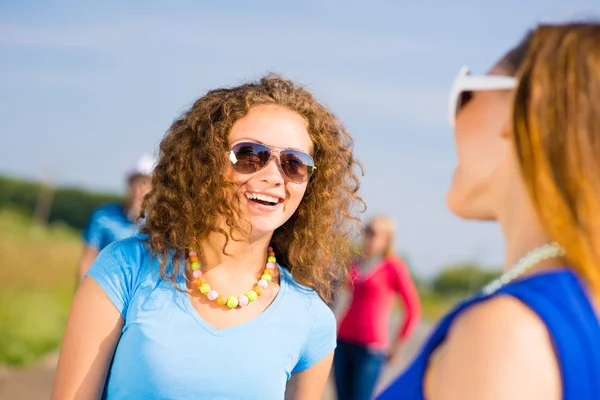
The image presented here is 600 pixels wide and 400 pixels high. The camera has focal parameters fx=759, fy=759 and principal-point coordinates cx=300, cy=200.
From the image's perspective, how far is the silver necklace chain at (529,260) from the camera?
1.21 meters

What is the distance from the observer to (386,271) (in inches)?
274

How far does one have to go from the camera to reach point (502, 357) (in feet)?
3.50

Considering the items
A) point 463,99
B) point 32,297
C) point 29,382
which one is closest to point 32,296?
point 32,297

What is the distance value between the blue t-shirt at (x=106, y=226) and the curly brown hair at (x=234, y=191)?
2688 millimetres

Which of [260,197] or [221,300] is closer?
[221,300]

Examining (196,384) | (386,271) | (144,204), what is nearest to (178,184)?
(144,204)

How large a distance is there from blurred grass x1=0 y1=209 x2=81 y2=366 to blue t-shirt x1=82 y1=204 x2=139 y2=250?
321cm

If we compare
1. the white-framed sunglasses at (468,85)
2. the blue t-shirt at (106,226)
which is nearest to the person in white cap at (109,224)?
the blue t-shirt at (106,226)

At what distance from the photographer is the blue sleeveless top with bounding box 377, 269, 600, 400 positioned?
42.7 inches

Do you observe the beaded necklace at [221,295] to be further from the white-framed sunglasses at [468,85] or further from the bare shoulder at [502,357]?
the bare shoulder at [502,357]

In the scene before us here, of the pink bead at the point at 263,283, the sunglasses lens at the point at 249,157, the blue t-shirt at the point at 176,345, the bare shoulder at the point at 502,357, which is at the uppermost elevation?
the bare shoulder at the point at 502,357

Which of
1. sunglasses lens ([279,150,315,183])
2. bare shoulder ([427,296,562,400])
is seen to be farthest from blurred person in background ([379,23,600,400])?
sunglasses lens ([279,150,315,183])

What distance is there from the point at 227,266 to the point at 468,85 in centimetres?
147

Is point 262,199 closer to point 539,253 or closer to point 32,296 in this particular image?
point 539,253
